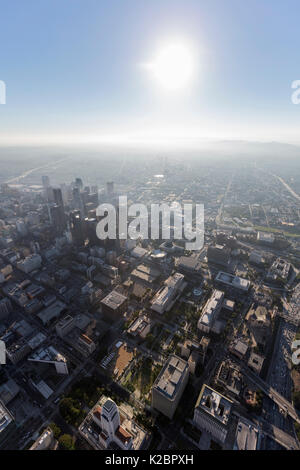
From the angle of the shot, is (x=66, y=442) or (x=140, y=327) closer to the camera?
(x=66, y=442)

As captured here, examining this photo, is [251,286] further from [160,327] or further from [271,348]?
[160,327]

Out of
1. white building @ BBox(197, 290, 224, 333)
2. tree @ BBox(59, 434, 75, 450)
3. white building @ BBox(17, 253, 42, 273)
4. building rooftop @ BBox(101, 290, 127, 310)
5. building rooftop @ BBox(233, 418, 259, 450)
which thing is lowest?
building rooftop @ BBox(233, 418, 259, 450)

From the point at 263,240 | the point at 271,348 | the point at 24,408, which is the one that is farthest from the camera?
the point at 263,240

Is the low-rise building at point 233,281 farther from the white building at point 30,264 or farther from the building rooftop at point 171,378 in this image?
the white building at point 30,264

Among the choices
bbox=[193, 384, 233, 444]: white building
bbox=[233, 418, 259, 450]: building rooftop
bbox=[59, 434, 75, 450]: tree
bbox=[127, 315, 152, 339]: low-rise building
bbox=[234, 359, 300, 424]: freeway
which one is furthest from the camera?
bbox=[127, 315, 152, 339]: low-rise building

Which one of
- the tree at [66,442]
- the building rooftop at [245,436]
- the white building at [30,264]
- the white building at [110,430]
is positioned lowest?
the building rooftop at [245,436]

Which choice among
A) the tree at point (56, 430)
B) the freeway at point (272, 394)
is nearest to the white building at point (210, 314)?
the freeway at point (272, 394)

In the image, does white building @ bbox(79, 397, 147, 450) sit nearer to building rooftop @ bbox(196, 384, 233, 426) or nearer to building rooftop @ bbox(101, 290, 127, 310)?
building rooftop @ bbox(196, 384, 233, 426)

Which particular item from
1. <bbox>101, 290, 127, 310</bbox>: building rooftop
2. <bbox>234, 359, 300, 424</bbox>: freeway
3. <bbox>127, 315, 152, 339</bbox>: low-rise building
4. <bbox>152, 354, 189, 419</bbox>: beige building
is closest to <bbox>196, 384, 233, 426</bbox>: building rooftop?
<bbox>152, 354, 189, 419</bbox>: beige building

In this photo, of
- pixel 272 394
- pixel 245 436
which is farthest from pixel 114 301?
pixel 272 394

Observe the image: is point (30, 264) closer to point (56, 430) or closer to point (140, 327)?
point (140, 327)
